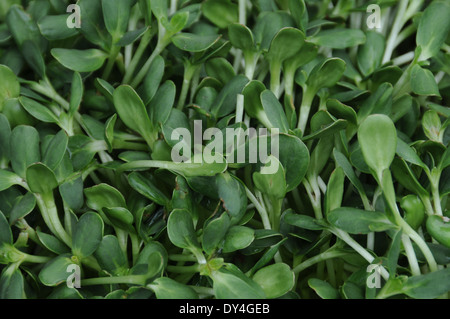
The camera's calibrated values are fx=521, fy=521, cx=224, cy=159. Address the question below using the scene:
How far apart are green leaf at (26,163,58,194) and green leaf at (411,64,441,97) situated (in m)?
0.45

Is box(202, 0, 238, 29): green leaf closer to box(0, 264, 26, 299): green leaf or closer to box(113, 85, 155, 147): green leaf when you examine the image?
box(113, 85, 155, 147): green leaf

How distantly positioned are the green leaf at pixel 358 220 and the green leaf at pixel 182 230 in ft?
0.49

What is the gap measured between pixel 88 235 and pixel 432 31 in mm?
504

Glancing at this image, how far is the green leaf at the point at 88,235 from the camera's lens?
570 millimetres

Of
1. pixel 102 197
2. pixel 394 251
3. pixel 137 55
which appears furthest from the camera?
pixel 137 55

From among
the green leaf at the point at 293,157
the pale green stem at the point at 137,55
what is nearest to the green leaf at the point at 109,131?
the pale green stem at the point at 137,55

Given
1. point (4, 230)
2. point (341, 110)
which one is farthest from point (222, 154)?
point (4, 230)

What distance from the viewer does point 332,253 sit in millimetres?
602

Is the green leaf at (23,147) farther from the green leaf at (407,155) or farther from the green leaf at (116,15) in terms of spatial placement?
the green leaf at (407,155)

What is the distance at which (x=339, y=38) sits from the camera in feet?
2.29

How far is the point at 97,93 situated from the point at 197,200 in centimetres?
22

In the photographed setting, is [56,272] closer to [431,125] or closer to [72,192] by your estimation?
[72,192]
